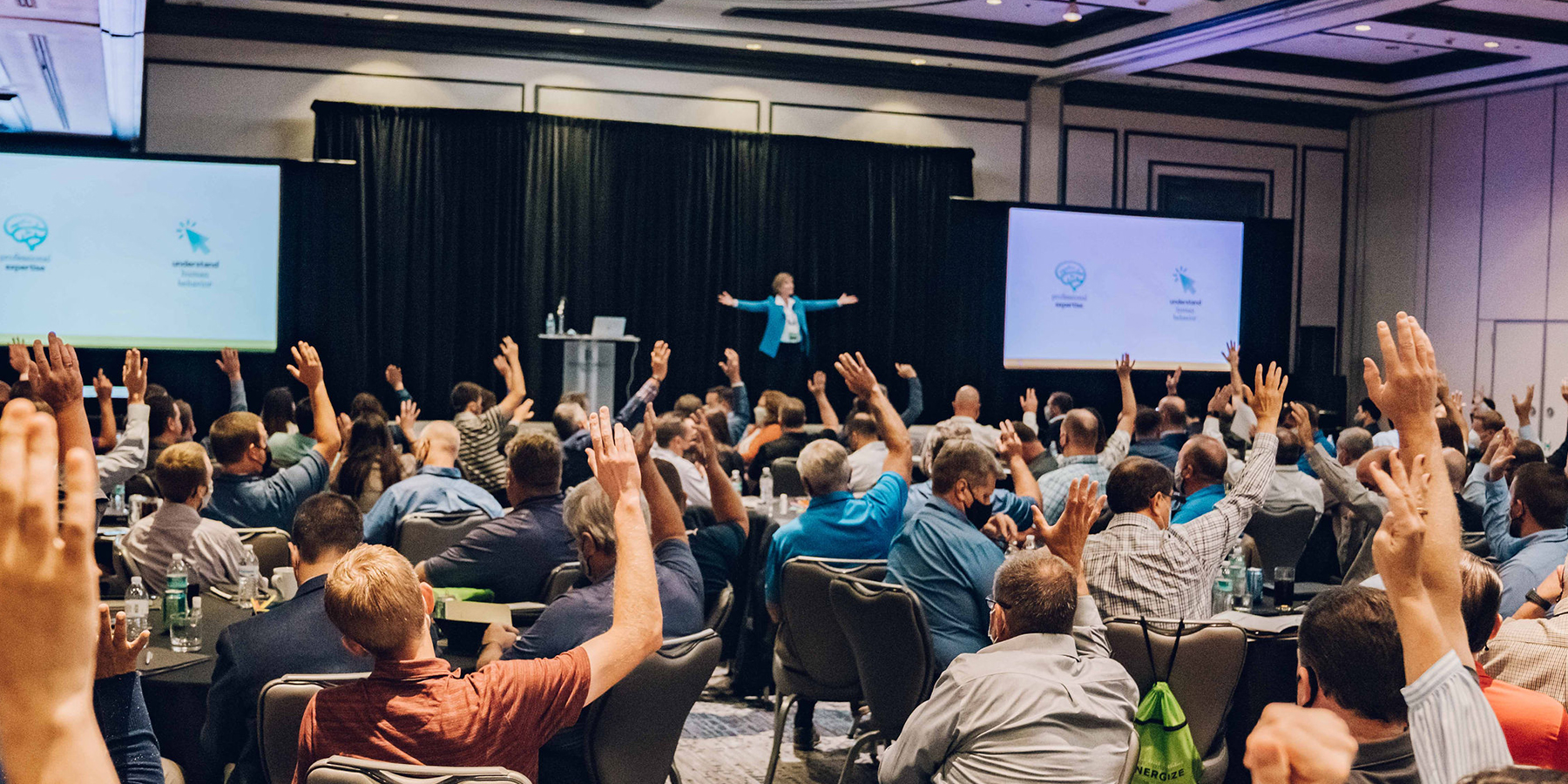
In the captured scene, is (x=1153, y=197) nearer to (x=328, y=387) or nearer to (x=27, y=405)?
(x=328, y=387)

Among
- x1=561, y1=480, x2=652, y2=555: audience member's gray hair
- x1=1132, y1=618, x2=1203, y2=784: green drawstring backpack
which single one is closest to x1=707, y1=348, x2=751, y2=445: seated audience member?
x1=561, y1=480, x2=652, y2=555: audience member's gray hair

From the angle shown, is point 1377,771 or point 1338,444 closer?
point 1377,771

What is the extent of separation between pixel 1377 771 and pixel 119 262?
10.4m

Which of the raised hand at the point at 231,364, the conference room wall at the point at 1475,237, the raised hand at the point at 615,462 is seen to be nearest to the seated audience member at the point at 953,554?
the raised hand at the point at 615,462

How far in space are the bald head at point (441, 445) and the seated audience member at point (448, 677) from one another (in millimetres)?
2894

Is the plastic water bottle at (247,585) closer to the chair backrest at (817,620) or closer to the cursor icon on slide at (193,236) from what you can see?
the chair backrest at (817,620)

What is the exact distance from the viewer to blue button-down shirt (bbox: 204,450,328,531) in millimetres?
4738

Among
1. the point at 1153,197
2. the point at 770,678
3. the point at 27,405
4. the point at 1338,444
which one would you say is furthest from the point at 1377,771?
the point at 1153,197

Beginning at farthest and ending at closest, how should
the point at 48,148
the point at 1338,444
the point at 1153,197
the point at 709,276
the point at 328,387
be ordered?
the point at 1153,197, the point at 709,276, the point at 328,387, the point at 48,148, the point at 1338,444

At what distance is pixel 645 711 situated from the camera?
9.64ft

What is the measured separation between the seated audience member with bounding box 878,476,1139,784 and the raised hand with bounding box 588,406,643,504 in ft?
2.68

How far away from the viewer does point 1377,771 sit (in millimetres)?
1873

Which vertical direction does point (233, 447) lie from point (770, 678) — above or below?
above

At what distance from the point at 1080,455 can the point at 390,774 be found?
14.5 ft
